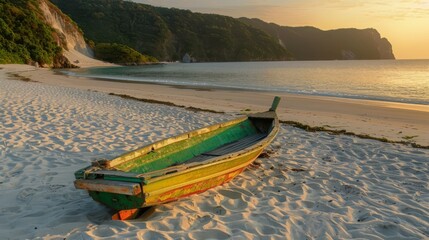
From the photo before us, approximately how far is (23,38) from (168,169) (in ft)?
208

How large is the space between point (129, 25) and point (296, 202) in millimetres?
158197

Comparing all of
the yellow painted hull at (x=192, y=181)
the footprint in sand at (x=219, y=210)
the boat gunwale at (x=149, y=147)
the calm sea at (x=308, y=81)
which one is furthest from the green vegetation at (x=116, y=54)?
the footprint in sand at (x=219, y=210)

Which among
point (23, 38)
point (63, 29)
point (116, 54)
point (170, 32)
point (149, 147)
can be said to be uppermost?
point (170, 32)

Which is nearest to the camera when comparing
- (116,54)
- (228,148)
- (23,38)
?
(228,148)

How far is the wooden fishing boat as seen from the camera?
161 inches

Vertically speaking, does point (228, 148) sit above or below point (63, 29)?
below

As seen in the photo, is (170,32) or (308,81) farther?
(170,32)

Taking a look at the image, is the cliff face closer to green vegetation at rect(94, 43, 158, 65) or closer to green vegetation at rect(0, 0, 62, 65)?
green vegetation at rect(0, 0, 62, 65)

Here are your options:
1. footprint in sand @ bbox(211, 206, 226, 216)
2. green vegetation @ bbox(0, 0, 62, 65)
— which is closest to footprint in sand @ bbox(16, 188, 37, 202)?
footprint in sand @ bbox(211, 206, 226, 216)

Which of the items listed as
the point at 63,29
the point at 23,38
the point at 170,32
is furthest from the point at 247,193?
the point at 170,32

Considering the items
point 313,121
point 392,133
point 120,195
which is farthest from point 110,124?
point 392,133

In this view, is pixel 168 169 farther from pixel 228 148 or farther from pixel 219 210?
pixel 228 148

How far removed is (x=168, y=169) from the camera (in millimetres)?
4414

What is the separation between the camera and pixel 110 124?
1027 centimetres
